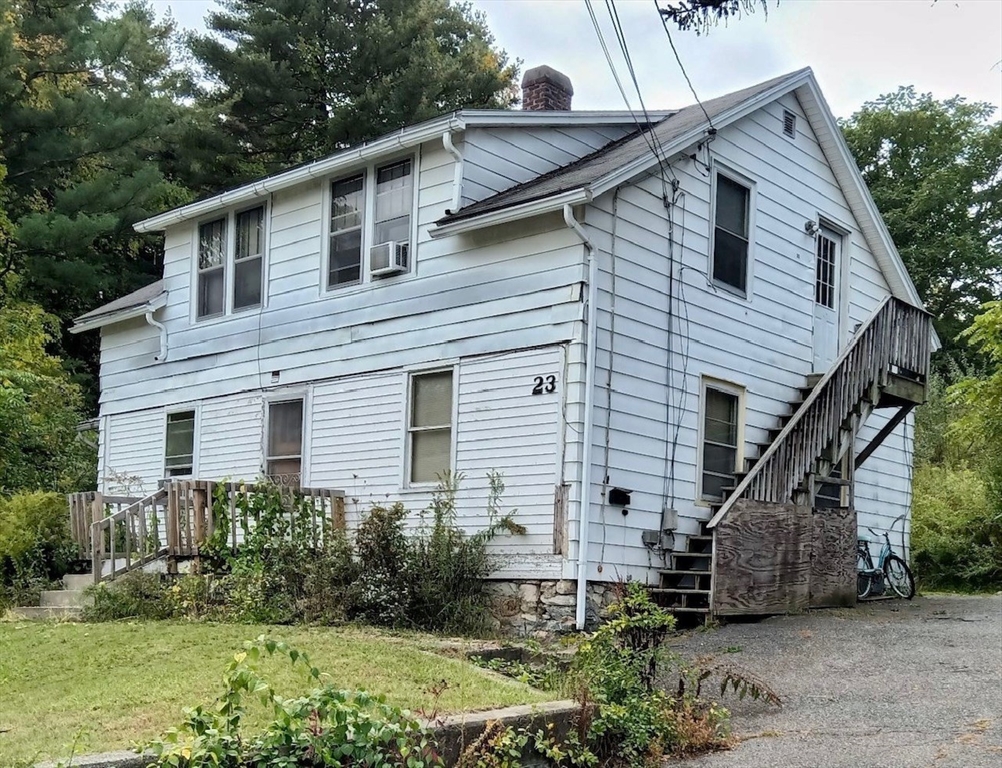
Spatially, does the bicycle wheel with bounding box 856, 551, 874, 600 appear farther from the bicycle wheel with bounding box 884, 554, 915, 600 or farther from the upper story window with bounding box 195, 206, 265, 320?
the upper story window with bounding box 195, 206, 265, 320

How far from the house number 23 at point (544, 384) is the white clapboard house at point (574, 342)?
0.02 meters

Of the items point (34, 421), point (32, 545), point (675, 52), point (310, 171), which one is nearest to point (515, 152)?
point (310, 171)

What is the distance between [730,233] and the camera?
13.1 m

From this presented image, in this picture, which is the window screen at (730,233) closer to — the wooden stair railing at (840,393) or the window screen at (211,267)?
the wooden stair railing at (840,393)

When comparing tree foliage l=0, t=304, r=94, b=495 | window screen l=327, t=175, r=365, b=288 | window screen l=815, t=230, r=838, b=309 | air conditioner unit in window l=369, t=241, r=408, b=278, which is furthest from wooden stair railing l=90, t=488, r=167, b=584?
window screen l=815, t=230, r=838, b=309

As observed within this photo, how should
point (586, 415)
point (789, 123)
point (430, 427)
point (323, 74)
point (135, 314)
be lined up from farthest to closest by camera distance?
point (323, 74) < point (135, 314) < point (789, 123) < point (430, 427) < point (586, 415)

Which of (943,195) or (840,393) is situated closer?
(840,393)

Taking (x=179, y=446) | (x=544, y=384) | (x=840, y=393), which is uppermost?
(x=840, y=393)

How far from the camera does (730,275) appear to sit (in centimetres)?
1309

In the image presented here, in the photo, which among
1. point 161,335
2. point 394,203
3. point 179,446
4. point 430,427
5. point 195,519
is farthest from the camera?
point 161,335

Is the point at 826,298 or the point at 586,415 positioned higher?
the point at 826,298

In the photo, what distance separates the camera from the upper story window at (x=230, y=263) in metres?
14.7

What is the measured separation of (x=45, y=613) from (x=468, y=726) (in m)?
8.19

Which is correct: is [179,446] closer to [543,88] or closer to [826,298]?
[543,88]
